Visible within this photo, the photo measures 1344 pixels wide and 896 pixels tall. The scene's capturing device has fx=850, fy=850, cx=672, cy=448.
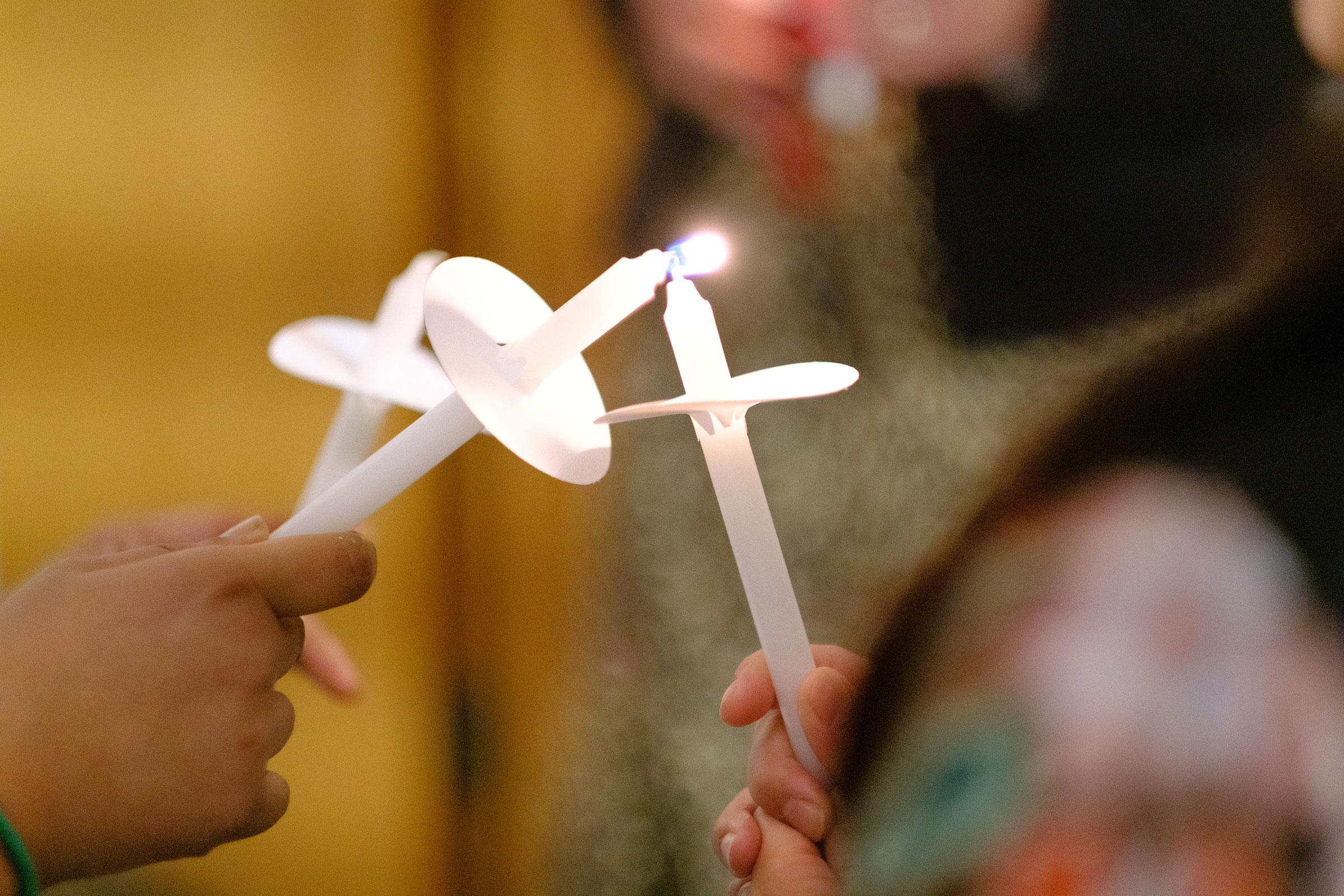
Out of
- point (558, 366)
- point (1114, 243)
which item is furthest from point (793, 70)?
point (558, 366)

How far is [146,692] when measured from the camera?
1.02 ft

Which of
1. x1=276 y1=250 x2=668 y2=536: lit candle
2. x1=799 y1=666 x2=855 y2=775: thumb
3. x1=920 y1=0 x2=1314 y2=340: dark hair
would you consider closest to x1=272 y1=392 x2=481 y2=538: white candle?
x1=276 y1=250 x2=668 y2=536: lit candle

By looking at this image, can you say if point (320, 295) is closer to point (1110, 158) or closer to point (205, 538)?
point (205, 538)

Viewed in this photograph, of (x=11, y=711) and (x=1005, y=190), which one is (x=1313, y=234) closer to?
(x=1005, y=190)

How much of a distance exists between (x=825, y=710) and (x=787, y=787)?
42 millimetres

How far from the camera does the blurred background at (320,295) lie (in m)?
0.67

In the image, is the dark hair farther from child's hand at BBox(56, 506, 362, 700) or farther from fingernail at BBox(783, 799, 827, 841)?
child's hand at BBox(56, 506, 362, 700)

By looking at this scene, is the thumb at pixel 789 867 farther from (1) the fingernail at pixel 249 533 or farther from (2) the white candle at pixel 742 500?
(1) the fingernail at pixel 249 533

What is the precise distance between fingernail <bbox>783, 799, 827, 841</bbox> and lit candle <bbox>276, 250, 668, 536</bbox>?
0.48ft

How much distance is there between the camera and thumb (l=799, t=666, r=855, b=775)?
0.29 meters

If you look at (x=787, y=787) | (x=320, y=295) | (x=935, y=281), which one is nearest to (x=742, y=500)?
(x=787, y=787)

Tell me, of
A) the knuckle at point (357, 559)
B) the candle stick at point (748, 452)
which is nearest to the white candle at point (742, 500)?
the candle stick at point (748, 452)

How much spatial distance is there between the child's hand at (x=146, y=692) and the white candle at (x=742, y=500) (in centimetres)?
14

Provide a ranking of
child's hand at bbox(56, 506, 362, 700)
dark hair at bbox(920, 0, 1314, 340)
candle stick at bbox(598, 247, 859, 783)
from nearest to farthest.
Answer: candle stick at bbox(598, 247, 859, 783) < dark hair at bbox(920, 0, 1314, 340) < child's hand at bbox(56, 506, 362, 700)
